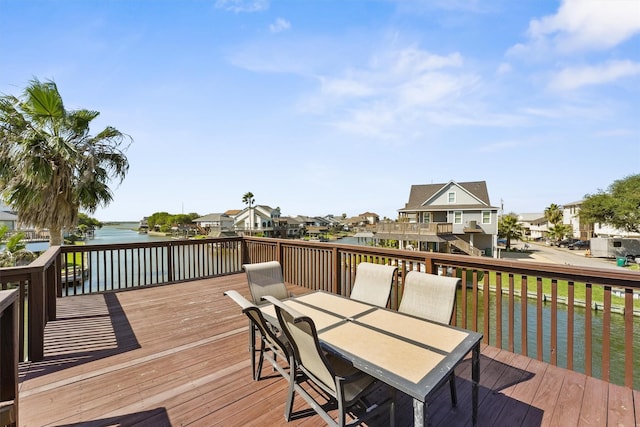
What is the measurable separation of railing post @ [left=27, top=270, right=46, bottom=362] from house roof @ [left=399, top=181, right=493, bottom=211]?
2097 cm

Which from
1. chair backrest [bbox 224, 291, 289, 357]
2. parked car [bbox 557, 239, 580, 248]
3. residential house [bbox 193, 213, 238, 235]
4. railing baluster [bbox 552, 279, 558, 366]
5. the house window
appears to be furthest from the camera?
residential house [bbox 193, 213, 238, 235]

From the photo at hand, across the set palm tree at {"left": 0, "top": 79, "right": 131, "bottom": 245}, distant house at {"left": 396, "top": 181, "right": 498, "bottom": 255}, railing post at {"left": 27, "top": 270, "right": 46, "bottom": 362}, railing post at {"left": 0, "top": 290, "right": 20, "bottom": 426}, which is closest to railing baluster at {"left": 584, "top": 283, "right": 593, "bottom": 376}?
railing post at {"left": 0, "top": 290, "right": 20, "bottom": 426}

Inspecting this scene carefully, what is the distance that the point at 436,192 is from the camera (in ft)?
68.4

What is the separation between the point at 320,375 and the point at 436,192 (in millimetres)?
21306

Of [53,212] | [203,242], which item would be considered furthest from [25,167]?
[203,242]

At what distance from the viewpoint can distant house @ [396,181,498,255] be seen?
18.5 metres

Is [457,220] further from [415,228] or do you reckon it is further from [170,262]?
[170,262]

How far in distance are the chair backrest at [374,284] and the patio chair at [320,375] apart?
3.02ft

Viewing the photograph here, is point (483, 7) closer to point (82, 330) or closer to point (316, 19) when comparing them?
point (316, 19)

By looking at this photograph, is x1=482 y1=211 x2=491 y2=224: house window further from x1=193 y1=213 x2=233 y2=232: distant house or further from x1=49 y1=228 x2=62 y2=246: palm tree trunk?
x1=193 y1=213 x2=233 y2=232: distant house

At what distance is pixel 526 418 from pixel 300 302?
1.83 m

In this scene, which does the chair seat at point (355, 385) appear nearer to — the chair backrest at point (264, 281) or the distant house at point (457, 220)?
the chair backrest at point (264, 281)

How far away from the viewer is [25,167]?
226 inches

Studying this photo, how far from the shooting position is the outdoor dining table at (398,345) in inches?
52.3
